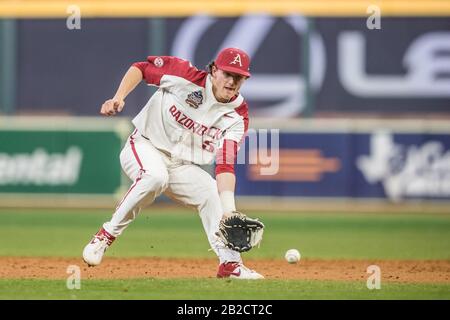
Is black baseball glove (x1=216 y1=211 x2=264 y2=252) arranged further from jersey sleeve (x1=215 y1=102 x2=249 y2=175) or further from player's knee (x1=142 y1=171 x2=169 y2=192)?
player's knee (x1=142 y1=171 x2=169 y2=192)

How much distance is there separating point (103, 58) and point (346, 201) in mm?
6136

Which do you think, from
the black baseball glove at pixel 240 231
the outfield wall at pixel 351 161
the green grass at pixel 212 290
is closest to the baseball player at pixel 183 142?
the black baseball glove at pixel 240 231

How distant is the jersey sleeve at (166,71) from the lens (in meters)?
8.11

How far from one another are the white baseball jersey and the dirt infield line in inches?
40.6

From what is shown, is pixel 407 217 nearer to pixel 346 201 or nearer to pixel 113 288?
pixel 346 201

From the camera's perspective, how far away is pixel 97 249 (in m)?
7.86

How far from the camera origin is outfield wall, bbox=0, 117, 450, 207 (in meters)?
16.7

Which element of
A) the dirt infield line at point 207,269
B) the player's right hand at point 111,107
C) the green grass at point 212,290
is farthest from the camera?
the dirt infield line at point 207,269

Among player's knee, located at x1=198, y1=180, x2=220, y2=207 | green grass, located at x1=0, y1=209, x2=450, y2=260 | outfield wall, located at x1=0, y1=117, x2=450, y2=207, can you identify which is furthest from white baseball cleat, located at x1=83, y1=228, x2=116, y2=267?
outfield wall, located at x1=0, y1=117, x2=450, y2=207

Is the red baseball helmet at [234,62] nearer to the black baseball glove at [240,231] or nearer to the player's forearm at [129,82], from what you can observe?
the player's forearm at [129,82]

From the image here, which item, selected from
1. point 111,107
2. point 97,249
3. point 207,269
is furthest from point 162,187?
point 207,269

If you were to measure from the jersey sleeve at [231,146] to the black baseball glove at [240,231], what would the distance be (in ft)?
1.20

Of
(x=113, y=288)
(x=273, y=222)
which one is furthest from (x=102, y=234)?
(x=273, y=222)

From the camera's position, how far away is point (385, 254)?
1136 centimetres
